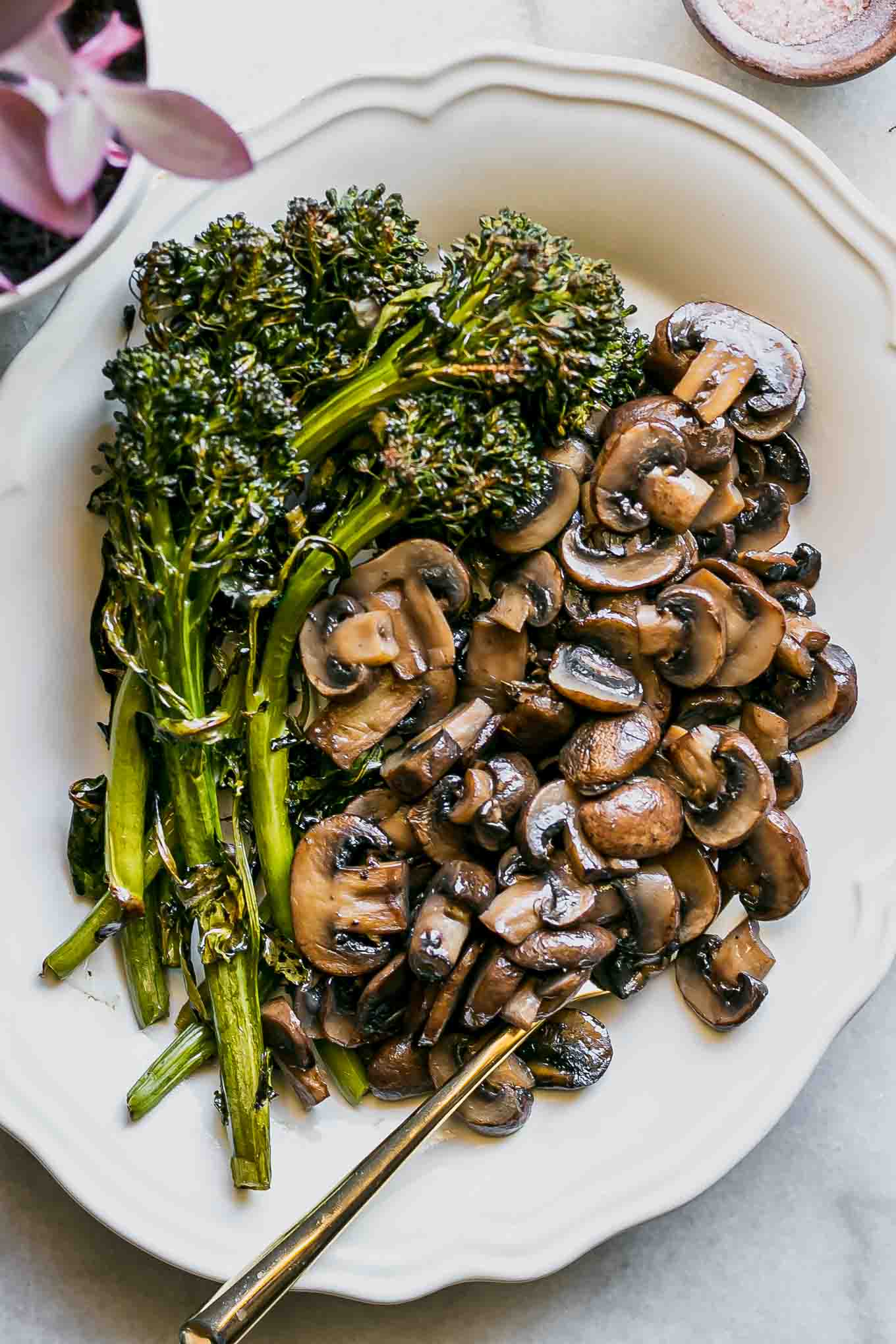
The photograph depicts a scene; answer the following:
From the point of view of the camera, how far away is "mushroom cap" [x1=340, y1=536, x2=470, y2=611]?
2.26 metres

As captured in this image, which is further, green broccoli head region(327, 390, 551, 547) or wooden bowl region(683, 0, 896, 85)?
wooden bowl region(683, 0, 896, 85)

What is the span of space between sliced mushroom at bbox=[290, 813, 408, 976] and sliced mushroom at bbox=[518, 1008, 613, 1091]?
1.25 ft

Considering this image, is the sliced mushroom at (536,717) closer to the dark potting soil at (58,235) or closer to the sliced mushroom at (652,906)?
the sliced mushroom at (652,906)

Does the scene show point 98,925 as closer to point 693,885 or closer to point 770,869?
point 693,885

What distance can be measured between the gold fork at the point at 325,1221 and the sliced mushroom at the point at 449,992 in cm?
9

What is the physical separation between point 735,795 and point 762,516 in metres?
0.60

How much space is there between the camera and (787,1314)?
2652 millimetres

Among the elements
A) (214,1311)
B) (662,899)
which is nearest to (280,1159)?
(214,1311)

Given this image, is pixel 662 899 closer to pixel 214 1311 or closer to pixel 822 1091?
pixel 822 1091

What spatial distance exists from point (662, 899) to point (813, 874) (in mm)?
401

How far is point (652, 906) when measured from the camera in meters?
2.27

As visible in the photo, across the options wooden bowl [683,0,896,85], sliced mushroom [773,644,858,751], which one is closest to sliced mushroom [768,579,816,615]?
sliced mushroom [773,644,858,751]

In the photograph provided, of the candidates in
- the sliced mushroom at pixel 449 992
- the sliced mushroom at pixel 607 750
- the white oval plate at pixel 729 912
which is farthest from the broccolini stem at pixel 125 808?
the sliced mushroom at pixel 607 750

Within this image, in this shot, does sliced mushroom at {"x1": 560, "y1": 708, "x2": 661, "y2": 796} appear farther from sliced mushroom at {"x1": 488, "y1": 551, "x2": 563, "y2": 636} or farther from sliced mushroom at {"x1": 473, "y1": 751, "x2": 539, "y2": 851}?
sliced mushroom at {"x1": 488, "y1": 551, "x2": 563, "y2": 636}
